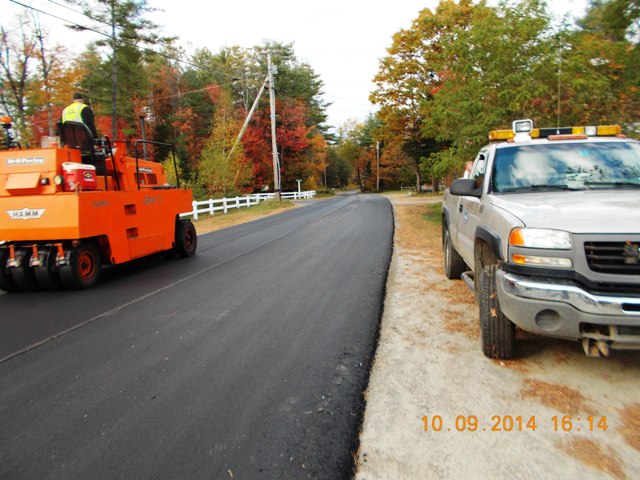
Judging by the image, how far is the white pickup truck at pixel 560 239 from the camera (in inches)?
113

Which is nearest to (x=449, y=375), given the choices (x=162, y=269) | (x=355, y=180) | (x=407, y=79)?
(x=162, y=269)

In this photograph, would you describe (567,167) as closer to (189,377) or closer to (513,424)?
(513,424)

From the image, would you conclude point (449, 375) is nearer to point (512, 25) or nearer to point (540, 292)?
point (540, 292)

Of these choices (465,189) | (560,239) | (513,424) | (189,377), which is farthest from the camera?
(465,189)

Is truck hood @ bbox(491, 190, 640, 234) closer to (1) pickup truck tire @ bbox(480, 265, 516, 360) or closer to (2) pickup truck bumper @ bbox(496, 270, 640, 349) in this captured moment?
(2) pickup truck bumper @ bbox(496, 270, 640, 349)

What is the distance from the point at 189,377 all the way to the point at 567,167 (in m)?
4.17

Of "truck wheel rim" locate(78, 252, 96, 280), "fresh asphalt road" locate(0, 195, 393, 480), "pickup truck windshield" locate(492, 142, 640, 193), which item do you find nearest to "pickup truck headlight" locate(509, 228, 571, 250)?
"pickup truck windshield" locate(492, 142, 640, 193)

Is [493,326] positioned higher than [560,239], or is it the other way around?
[560,239]

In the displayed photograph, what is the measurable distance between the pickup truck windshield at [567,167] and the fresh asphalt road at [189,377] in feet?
7.25

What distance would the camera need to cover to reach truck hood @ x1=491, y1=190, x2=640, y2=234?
2924mm

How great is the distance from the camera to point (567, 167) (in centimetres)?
416

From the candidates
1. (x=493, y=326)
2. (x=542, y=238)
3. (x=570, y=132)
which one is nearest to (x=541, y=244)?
(x=542, y=238)

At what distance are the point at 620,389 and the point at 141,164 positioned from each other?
27.8ft

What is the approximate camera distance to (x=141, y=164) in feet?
27.7
